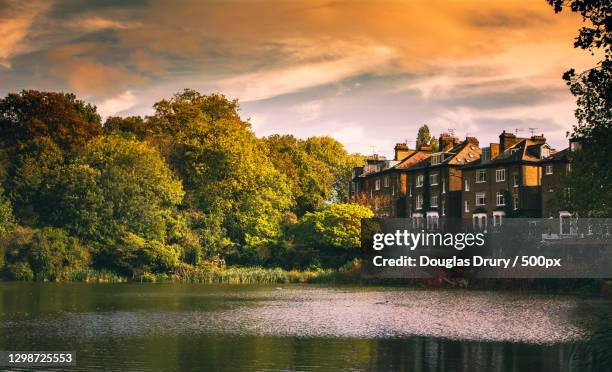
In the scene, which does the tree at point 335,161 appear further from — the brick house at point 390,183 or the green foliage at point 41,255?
the green foliage at point 41,255

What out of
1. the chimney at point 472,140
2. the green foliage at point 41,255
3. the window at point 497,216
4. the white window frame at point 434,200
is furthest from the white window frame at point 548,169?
the green foliage at point 41,255

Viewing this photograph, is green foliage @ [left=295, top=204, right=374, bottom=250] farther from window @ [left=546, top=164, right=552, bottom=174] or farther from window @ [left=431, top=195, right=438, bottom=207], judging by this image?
window @ [left=546, top=164, right=552, bottom=174]

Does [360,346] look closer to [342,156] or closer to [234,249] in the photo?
[234,249]

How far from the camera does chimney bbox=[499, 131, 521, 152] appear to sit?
3455 inches

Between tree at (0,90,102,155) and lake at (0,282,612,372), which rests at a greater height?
tree at (0,90,102,155)

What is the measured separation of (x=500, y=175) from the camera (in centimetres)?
8638

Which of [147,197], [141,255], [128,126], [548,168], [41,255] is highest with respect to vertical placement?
[128,126]

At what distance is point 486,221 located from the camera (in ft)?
281

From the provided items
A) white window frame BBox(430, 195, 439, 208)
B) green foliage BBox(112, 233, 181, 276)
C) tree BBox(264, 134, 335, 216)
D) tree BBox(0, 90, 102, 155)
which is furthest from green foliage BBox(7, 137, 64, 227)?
white window frame BBox(430, 195, 439, 208)

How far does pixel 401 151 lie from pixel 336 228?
30.6 meters

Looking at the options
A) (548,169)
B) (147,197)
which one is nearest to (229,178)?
(147,197)

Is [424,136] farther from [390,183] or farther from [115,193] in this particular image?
[115,193]

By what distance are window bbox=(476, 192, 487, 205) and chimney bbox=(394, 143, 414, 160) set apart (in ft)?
60.3

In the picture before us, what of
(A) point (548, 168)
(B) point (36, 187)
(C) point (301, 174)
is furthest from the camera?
(C) point (301, 174)
